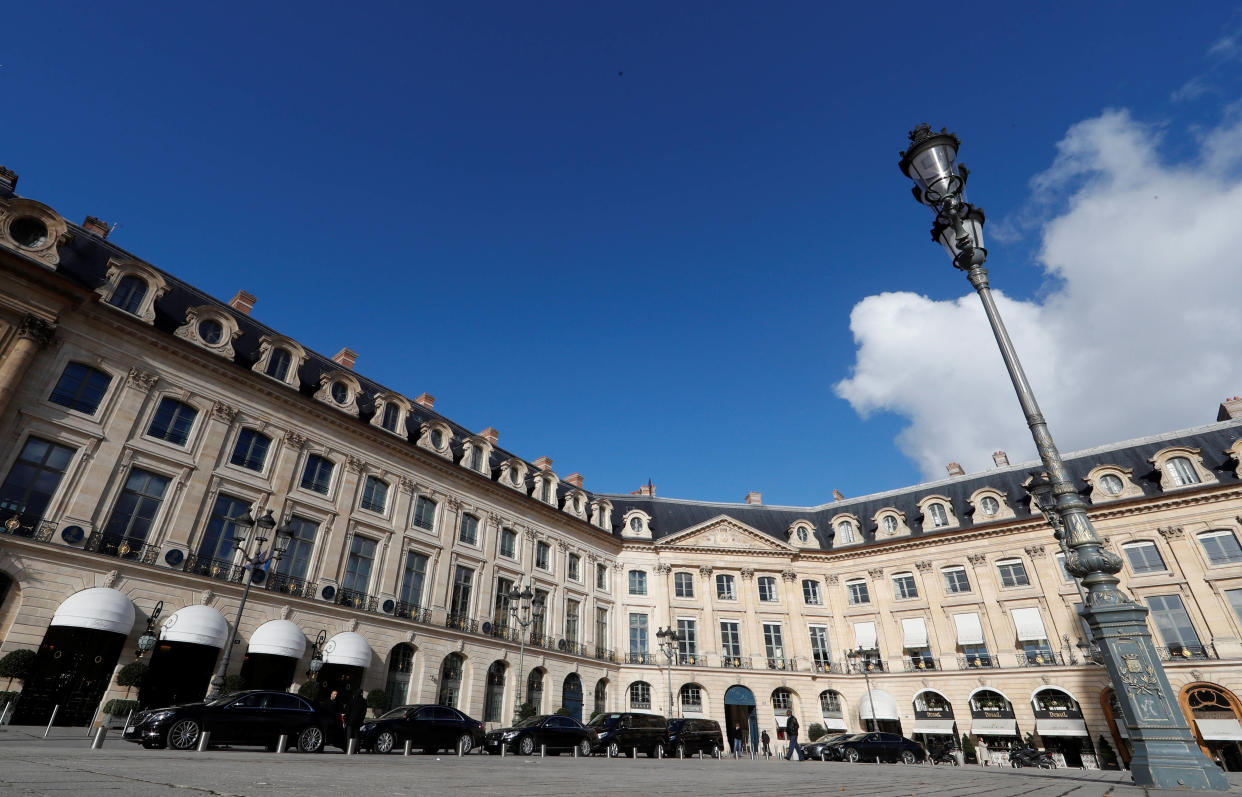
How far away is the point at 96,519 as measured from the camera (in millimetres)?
19750

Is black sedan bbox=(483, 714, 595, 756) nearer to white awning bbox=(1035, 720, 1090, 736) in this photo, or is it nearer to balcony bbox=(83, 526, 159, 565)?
balcony bbox=(83, 526, 159, 565)

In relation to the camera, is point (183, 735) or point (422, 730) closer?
point (183, 735)

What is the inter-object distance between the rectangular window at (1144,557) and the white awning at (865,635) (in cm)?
1457

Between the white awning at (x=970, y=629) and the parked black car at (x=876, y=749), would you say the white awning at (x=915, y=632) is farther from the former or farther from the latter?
the parked black car at (x=876, y=749)

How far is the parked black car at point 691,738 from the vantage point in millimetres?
24797

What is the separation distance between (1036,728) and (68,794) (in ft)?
133

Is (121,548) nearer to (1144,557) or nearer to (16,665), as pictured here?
(16,665)

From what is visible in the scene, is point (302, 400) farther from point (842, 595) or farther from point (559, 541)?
point (842, 595)

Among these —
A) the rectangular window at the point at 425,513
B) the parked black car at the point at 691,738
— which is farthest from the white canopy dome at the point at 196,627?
the parked black car at the point at 691,738

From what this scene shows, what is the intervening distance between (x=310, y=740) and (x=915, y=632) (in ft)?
117

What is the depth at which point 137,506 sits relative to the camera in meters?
20.9

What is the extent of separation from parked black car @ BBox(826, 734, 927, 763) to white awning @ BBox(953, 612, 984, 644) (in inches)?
451

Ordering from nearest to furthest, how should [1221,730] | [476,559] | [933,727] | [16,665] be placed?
1. [16,665]
2. [1221,730]
3. [476,559]
4. [933,727]

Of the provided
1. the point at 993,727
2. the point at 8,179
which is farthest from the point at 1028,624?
the point at 8,179
